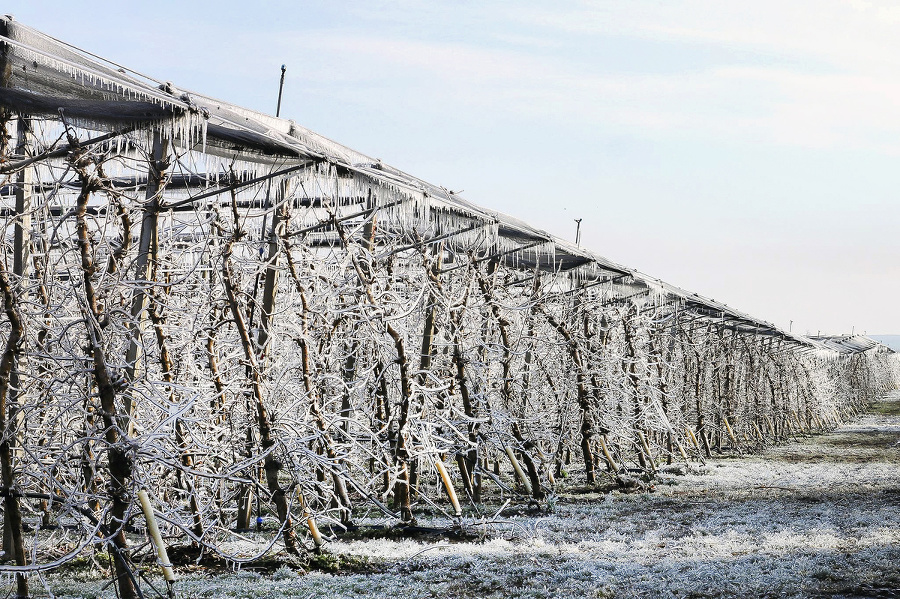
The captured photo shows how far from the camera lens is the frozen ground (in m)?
7.66

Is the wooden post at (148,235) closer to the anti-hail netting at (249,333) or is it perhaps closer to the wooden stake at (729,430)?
the anti-hail netting at (249,333)

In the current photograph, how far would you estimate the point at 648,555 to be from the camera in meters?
9.51

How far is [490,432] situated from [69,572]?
6307 mm

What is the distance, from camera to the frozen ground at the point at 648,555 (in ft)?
25.1

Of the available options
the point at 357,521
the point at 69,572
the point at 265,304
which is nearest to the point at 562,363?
the point at 357,521

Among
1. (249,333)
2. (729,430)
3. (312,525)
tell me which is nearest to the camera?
(312,525)

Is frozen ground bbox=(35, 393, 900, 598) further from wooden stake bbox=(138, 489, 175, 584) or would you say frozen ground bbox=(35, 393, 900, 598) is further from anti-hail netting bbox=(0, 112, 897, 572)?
wooden stake bbox=(138, 489, 175, 584)

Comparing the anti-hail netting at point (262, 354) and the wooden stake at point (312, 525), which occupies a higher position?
the anti-hail netting at point (262, 354)

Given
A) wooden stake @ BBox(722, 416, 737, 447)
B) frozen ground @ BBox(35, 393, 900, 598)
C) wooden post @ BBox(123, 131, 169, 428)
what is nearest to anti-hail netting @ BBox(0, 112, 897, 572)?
wooden post @ BBox(123, 131, 169, 428)

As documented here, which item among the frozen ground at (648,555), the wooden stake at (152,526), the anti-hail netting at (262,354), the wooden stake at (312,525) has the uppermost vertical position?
the anti-hail netting at (262,354)

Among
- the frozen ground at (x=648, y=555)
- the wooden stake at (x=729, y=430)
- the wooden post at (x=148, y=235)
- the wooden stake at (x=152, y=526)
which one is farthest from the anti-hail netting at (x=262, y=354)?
the wooden stake at (x=729, y=430)

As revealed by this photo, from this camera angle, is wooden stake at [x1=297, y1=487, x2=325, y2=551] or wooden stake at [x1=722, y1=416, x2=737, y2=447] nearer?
wooden stake at [x1=297, y1=487, x2=325, y2=551]

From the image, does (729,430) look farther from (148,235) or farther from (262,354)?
(148,235)

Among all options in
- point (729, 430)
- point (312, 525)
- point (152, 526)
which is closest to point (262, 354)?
point (312, 525)
